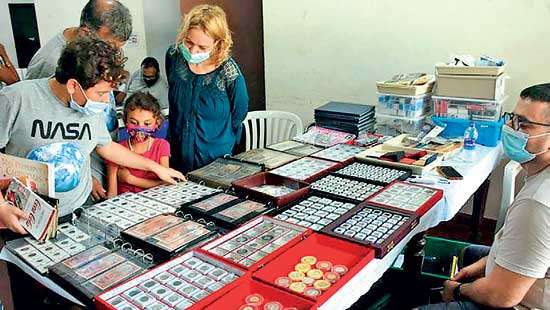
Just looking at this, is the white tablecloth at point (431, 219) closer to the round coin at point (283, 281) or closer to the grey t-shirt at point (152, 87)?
the round coin at point (283, 281)

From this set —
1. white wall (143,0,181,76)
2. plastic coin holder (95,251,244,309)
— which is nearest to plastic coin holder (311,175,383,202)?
plastic coin holder (95,251,244,309)

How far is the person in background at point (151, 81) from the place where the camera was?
4090 millimetres

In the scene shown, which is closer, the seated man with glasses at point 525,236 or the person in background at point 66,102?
the seated man with glasses at point 525,236

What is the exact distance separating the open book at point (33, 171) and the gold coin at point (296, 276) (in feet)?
2.62

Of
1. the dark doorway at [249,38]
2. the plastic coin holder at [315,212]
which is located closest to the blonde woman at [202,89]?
the plastic coin holder at [315,212]

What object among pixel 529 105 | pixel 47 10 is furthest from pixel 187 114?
pixel 47 10

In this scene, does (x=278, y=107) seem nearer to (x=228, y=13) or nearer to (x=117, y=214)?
(x=228, y=13)

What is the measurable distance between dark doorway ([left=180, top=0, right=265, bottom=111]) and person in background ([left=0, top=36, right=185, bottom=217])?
239 centimetres

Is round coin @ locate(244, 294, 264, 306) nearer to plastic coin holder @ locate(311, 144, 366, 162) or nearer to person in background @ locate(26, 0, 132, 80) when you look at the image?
plastic coin holder @ locate(311, 144, 366, 162)

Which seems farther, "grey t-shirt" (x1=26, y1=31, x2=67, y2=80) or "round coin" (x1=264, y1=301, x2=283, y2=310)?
"grey t-shirt" (x1=26, y1=31, x2=67, y2=80)

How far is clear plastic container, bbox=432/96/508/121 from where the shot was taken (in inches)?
95.1

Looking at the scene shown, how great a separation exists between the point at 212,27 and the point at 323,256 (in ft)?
4.11

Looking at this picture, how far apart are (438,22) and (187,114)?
5.54 ft

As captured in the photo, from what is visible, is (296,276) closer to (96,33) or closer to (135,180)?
(135,180)
